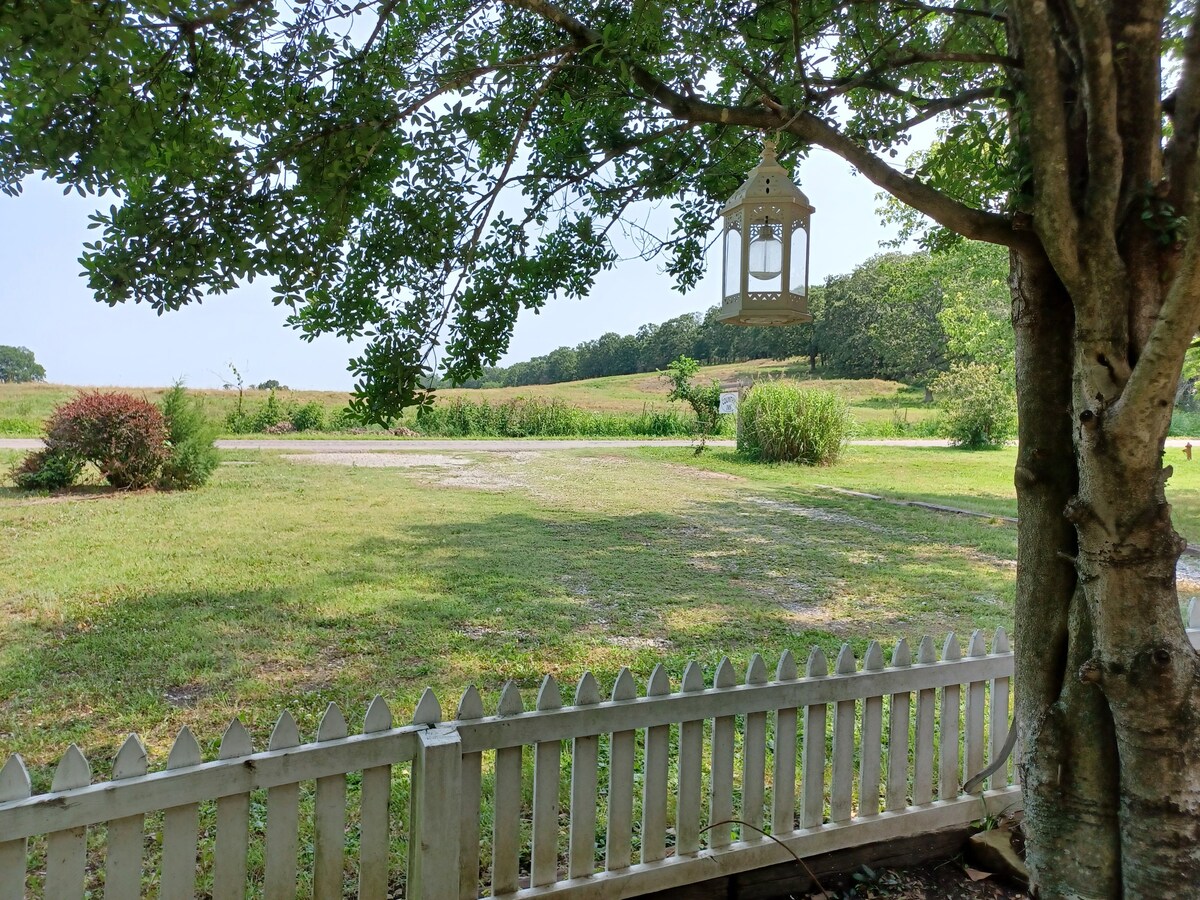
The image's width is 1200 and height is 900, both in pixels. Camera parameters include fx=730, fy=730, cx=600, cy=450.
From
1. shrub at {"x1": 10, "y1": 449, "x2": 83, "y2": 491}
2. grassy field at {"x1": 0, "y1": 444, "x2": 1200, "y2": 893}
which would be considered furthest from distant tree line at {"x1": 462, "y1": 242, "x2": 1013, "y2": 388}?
shrub at {"x1": 10, "y1": 449, "x2": 83, "y2": 491}

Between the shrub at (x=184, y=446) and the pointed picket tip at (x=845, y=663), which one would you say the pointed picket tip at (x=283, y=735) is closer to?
the pointed picket tip at (x=845, y=663)

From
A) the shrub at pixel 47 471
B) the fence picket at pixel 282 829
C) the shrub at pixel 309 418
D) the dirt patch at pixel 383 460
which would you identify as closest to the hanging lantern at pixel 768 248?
the fence picket at pixel 282 829

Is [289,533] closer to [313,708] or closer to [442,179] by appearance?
[313,708]

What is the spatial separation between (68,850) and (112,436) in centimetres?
1002

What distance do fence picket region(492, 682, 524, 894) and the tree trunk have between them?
4.60 feet

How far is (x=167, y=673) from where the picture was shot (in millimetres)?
3859

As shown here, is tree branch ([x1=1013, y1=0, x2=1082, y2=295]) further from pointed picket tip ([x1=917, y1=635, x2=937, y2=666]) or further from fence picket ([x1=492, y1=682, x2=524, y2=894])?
fence picket ([x1=492, y1=682, x2=524, y2=894])

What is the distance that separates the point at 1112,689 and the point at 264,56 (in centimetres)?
306

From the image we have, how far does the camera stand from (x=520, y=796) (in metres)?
2.16

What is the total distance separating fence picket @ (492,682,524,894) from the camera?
1925 mm

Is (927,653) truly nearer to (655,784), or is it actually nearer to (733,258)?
(655,784)

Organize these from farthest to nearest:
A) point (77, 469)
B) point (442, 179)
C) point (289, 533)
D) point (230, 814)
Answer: point (77, 469) < point (289, 533) < point (442, 179) < point (230, 814)

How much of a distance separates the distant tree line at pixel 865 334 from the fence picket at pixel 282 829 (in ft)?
4.63

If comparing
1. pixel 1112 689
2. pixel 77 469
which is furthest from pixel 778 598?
pixel 77 469
